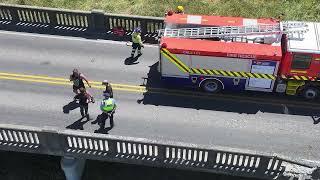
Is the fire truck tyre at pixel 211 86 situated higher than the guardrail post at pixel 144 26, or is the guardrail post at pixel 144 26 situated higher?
the guardrail post at pixel 144 26

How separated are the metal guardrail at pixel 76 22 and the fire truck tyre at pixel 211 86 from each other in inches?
164

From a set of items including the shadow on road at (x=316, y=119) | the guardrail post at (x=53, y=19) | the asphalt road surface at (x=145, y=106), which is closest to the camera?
the asphalt road surface at (x=145, y=106)

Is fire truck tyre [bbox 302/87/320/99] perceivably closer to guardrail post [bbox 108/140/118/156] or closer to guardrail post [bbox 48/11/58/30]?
guardrail post [bbox 108/140/118/156]

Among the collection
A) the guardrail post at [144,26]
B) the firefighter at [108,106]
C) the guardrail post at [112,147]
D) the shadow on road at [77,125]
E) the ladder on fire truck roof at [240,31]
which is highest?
the ladder on fire truck roof at [240,31]

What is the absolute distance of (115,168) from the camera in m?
19.9

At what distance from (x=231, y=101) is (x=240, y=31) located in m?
2.90

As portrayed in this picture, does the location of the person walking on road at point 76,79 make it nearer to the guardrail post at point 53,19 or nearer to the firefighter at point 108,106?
the firefighter at point 108,106

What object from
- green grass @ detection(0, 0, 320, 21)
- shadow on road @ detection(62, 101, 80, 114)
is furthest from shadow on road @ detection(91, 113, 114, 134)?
green grass @ detection(0, 0, 320, 21)

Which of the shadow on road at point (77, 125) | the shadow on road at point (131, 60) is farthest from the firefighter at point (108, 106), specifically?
the shadow on road at point (131, 60)

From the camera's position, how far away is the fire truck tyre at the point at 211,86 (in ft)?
66.7

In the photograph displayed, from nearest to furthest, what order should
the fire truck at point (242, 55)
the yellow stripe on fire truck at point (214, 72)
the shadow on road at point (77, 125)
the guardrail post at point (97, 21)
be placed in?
the shadow on road at point (77, 125)
the fire truck at point (242, 55)
the yellow stripe on fire truck at point (214, 72)
the guardrail post at point (97, 21)

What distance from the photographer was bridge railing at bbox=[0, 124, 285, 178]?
16.3 metres

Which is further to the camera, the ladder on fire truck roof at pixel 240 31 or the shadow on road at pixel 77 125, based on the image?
the ladder on fire truck roof at pixel 240 31

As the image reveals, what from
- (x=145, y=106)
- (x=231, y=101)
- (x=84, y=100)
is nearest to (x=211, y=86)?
(x=231, y=101)
